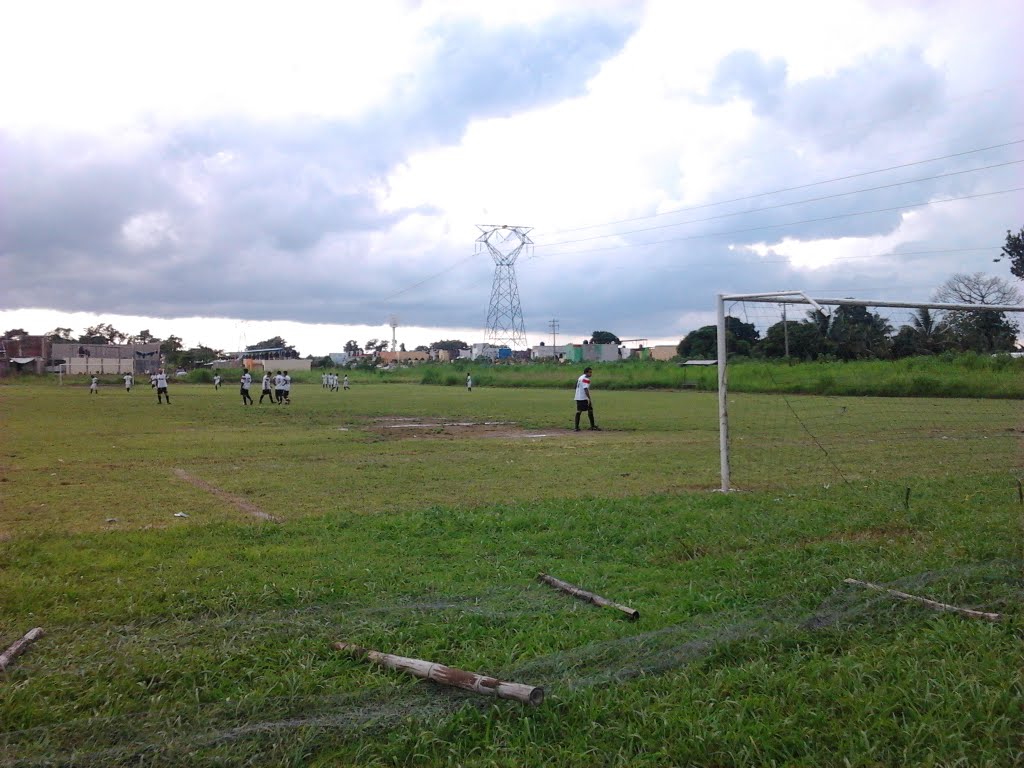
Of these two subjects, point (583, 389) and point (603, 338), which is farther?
point (603, 338)

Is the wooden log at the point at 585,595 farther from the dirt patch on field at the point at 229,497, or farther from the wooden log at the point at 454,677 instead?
the dirt patch on field at the point at 229,497

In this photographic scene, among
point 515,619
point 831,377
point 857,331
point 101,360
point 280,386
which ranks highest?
point 101,360

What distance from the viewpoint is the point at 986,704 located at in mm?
4168

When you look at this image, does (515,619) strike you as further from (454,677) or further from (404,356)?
(404,356)

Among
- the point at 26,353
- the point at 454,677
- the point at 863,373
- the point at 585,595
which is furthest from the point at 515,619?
the point at 26,353

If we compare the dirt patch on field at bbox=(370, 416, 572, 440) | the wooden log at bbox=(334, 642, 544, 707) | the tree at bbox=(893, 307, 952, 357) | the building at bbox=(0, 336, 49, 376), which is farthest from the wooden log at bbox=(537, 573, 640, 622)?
the building at bbox=(0, 336, 49, 376)

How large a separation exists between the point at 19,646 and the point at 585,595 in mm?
3622

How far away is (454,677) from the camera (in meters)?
4.39

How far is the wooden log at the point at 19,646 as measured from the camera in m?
4.64

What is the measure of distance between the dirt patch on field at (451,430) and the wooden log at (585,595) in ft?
42.3

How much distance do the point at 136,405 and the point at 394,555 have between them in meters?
30.6

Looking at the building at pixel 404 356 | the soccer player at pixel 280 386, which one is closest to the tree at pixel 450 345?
the building at pixel 404 356

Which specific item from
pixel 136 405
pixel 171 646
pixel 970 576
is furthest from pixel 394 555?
pixel 136 405

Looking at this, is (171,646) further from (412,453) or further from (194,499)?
(412,453)
